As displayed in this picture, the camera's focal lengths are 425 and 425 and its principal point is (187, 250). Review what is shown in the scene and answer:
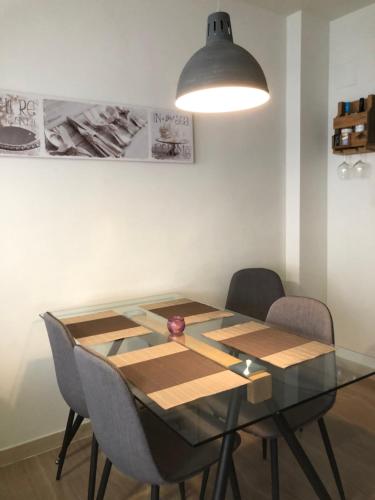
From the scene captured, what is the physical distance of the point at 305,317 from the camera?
2088 millimetres

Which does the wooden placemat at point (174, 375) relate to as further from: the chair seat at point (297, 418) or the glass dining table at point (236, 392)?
the chair seat at point (297, 418)

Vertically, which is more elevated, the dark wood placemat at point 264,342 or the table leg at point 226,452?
the dark wood placemat at point 264,342

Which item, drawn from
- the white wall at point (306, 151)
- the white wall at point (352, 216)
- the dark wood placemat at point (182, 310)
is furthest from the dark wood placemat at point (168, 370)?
the white wall at point (352, 216)

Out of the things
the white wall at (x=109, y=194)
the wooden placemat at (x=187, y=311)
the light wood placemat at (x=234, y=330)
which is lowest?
the light wood placemat at (x=234, y=330)

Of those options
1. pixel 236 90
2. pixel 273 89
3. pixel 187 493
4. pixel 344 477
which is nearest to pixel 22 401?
pixel 187 493

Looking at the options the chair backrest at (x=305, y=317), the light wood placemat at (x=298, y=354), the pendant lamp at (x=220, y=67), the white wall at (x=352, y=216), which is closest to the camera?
the pendant lamp at (x=220, y=67)

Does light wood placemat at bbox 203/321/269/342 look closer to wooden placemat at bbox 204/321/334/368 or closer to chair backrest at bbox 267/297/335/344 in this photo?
wooden placemat at bbox 204/321/334/368

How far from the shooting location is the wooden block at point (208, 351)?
1602 millimetres

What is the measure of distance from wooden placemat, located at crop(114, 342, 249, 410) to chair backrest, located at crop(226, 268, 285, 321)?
120cm

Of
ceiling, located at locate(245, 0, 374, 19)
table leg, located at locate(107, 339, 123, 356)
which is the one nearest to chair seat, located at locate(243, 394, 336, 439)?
table leg, located at locate(107, 339, 123, 356)

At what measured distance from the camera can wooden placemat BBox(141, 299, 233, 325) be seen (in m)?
2.16

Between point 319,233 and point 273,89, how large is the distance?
1.13m

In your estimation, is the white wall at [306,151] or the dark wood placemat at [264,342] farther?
the white wall at [306,151]

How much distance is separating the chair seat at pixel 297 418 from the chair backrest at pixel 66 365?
710mm
